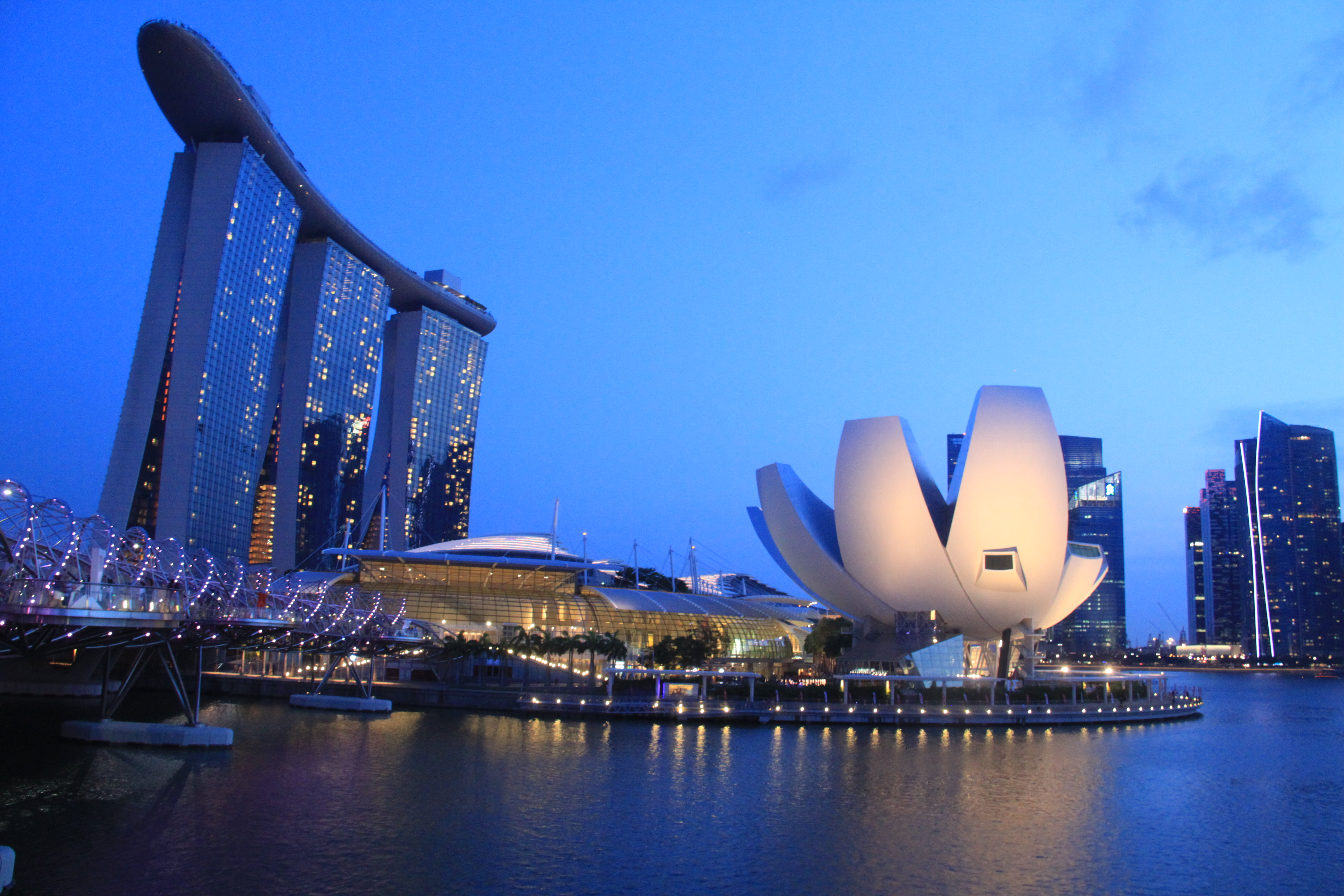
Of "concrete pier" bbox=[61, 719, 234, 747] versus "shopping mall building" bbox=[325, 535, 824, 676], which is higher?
"shopping mall building" bbox=[325, 535, 824, 676]

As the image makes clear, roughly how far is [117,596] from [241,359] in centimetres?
6305

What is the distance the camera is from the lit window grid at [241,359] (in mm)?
79375

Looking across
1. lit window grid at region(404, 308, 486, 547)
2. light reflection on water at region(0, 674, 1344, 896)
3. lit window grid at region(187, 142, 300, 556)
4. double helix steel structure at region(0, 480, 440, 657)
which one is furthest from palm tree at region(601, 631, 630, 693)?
lit window grid at region(404, 308, 486, 547)

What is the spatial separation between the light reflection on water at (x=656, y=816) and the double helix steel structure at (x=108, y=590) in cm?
334

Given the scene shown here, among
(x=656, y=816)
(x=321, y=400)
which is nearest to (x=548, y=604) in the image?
(x=656, y=816)

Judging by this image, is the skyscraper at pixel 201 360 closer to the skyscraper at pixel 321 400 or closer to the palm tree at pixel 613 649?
the skyscraper at pixel 321 400

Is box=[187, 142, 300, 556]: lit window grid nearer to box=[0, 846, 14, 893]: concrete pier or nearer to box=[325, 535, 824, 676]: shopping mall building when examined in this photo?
box=[325, 535, 824, 676]: shopping mall building

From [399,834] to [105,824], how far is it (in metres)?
5.47

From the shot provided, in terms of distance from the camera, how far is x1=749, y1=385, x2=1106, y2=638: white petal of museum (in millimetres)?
45625

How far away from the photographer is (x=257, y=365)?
86.9 m

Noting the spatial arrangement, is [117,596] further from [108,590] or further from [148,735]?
[148,735]

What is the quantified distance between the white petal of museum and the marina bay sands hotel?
43.2m

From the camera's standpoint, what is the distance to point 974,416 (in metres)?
45.6

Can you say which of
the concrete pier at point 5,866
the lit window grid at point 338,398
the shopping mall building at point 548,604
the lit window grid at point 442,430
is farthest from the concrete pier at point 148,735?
the lit window grid at point 442,430
